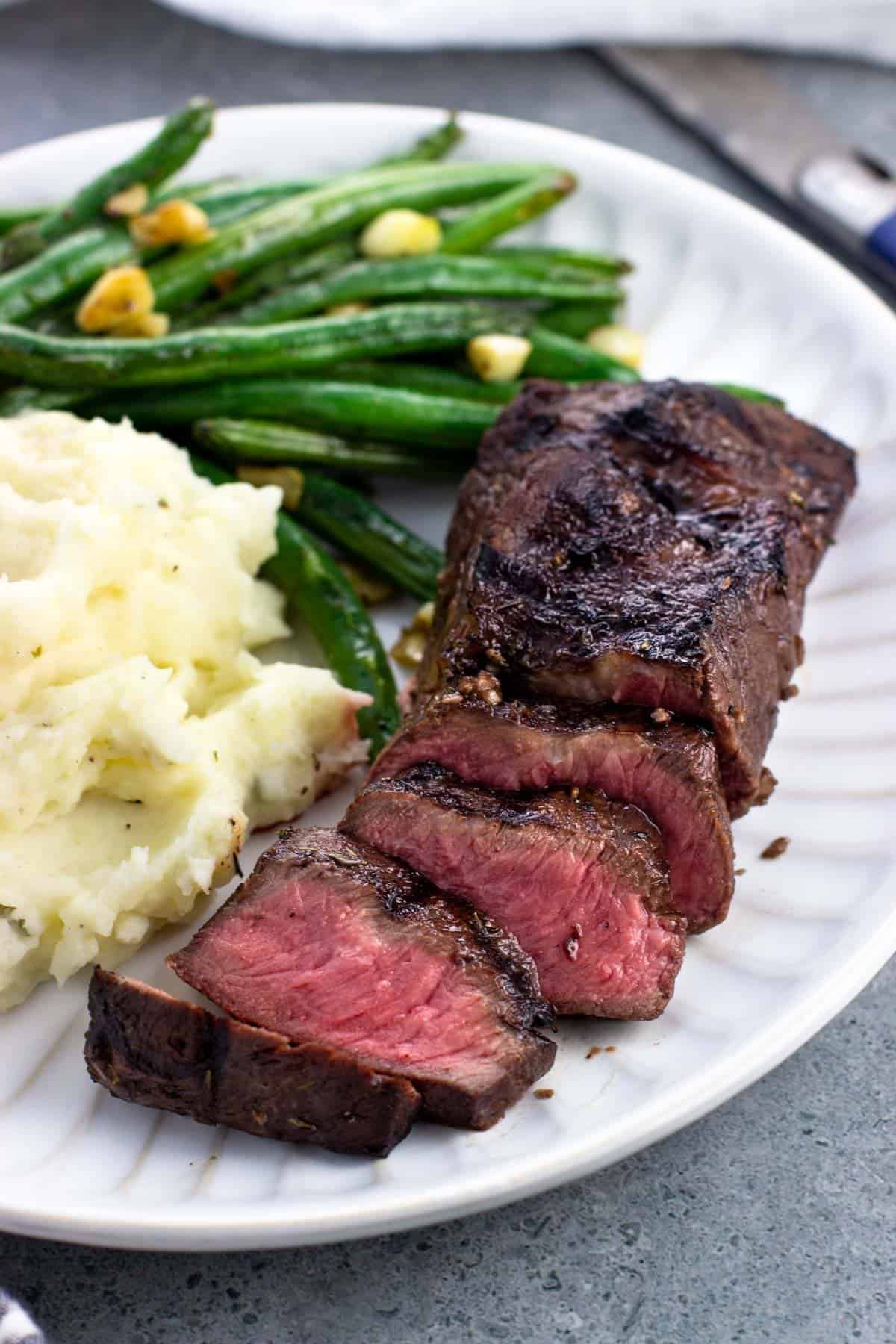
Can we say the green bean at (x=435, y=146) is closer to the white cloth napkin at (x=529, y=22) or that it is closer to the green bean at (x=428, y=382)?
the green bean at (x=428, y=382)

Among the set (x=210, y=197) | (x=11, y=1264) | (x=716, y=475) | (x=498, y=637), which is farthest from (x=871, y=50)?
(x=11, y=1264)

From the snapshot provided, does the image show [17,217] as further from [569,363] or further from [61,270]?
[569,363]

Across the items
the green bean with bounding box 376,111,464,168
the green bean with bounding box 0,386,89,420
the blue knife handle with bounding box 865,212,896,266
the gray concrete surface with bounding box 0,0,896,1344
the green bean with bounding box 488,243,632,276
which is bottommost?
the gray concrete surface with bounding box 0,0,896,1344

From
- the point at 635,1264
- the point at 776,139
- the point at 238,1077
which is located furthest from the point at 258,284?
the point at 635,1264

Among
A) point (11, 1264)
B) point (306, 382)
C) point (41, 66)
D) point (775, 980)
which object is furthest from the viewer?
point (41, 66)

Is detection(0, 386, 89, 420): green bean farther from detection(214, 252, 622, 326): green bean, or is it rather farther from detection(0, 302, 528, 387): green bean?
detection(214, 252, 622, 326): green bean

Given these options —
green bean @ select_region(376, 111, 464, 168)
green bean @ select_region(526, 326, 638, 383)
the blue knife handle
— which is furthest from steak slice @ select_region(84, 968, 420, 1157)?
the blue knife handle

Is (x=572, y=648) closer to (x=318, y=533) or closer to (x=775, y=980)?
(x=775, y=980)
